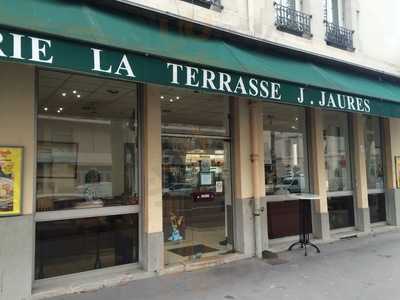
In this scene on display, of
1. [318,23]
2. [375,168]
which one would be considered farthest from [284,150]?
[375,168]

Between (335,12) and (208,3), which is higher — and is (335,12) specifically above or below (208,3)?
above

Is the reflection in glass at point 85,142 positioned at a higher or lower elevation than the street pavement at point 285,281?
higher

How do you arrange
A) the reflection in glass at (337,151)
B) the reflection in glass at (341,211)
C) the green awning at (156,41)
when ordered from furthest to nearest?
the reflection in glass at (337,151), the reflection in glass at (341,211), the green awning at (156,41)

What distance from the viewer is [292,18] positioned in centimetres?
816

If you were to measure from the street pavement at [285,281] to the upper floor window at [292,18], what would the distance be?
14.8 feet

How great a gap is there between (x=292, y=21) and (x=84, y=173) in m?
5.29

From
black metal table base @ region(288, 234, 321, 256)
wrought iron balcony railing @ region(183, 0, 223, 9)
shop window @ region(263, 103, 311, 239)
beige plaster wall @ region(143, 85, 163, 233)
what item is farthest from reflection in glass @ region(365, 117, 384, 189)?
beige plaster wall @ region(143, 85, 163, 233)

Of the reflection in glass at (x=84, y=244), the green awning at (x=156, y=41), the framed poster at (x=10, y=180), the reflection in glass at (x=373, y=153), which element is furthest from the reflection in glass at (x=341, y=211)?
the framed poster at (x=10, y=180)

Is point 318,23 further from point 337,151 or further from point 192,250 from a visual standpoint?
point 192,250

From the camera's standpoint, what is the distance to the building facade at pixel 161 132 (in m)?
4.64

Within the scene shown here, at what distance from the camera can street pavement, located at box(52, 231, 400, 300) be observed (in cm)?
507

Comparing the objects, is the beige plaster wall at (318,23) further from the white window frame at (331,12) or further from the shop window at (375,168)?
the shop window at (375,168)

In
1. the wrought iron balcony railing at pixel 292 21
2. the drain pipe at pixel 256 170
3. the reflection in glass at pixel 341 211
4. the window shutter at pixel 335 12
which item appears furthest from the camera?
the window shutter at pixel 335 12

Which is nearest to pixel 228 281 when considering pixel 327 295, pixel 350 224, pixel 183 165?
pixel 327 295
